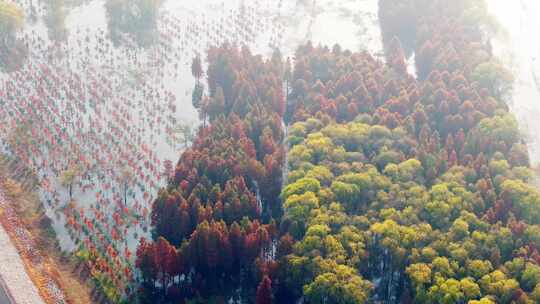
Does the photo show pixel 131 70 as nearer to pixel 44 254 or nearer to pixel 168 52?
pixel 168 52

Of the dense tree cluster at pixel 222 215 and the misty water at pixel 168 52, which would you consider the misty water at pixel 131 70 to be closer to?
the misty water at pixel 168 52

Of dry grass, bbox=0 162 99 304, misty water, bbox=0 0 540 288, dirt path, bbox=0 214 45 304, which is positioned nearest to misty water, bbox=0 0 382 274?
misty water, bbox=0 0 540 288

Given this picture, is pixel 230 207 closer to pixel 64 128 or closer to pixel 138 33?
pixel 64 128

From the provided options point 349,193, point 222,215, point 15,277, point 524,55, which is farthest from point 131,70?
point 524,55

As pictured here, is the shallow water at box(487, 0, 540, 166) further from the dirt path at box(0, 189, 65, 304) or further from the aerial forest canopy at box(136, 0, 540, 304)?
the dirt path at box(0, 189, 65, 304)

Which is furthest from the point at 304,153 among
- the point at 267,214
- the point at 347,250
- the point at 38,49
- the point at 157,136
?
the point at 38,49
